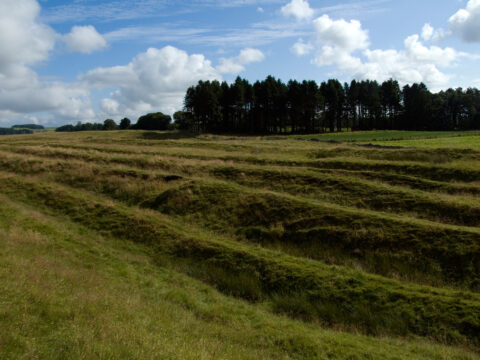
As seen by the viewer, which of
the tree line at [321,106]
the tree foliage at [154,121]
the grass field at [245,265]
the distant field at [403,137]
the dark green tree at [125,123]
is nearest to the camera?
the grass field at [245,265]

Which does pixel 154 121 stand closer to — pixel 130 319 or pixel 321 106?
pixel 321 106

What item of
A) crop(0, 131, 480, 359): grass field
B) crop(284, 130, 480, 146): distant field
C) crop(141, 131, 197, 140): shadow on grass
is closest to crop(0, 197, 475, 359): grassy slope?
crop(0, 131, 480, 359): grass field

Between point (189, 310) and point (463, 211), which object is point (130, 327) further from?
point (463, 211)

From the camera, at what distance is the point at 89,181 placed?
3438cm

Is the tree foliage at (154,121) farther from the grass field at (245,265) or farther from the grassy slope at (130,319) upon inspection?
the grassy slope at (130,319)

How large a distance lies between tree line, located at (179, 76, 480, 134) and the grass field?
79.0 m

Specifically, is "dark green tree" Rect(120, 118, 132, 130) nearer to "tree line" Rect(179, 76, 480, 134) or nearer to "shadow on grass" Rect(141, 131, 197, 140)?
"tree line" Rect(179, 76, 480, 134)

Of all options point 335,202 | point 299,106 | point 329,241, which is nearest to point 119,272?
point 329,241

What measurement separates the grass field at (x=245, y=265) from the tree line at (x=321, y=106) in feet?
259

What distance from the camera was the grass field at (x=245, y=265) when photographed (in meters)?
9.07

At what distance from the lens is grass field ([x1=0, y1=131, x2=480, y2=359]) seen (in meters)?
9.07

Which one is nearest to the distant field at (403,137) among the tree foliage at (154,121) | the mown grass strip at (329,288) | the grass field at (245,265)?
the grass field at (245,265)

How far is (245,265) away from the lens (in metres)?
17.7

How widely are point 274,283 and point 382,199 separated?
1292 centimetres
